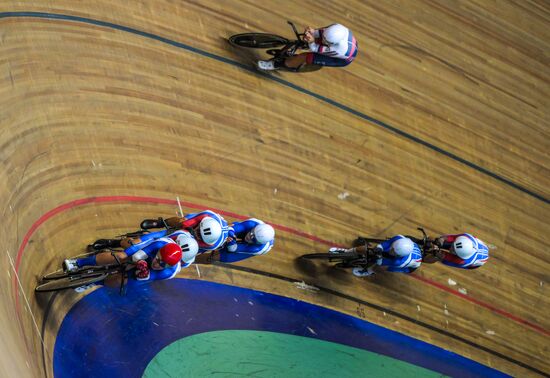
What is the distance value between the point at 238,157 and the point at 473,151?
3.32m

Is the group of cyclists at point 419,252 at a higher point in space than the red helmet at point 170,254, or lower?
higher

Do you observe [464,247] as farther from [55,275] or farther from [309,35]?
[55,275]

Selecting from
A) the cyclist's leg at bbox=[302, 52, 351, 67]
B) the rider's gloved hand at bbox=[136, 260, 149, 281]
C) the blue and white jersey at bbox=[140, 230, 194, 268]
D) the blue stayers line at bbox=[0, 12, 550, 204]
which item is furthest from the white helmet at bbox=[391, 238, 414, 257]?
the rider's gloved hand at bbox=[136, 260, 149, 281]

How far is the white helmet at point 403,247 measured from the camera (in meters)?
7.84

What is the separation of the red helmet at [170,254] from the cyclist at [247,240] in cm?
94

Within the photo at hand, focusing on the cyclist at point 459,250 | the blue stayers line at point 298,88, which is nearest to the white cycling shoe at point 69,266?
the blue stayers line at point 298,88

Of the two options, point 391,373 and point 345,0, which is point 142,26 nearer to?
point 345,0

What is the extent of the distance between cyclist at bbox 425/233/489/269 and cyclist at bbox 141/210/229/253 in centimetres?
271

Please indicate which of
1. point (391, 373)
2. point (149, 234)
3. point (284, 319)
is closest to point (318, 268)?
point (284, 319)

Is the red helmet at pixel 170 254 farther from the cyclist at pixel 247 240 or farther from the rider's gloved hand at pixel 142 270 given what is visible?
the cyclist at pixel 247 240

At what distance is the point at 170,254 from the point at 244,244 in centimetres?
119

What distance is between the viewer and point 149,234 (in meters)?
6.59

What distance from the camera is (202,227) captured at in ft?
21.5

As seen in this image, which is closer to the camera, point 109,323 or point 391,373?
point 109,323
